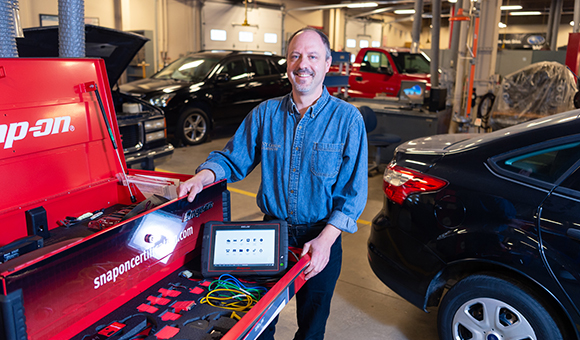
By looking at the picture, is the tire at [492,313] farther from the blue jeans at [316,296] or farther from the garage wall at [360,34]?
the garage wall at [360,34]

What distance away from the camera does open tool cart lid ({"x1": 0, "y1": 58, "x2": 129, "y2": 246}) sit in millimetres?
1789

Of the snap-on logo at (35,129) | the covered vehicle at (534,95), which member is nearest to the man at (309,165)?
the snap-on logo at (35,129)

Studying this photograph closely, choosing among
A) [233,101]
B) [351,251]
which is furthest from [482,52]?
[351,251]

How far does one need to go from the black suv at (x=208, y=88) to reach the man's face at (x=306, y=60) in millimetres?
5625

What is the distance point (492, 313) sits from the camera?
6.64 ft

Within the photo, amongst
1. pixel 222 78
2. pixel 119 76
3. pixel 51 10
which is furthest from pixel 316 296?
pixel 51 10

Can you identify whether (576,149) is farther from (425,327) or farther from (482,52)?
(482,52)

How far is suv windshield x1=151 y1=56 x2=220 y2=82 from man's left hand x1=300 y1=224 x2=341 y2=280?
6464 mm

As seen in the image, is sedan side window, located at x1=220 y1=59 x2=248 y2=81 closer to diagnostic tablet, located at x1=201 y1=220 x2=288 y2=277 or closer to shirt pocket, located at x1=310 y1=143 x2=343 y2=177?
shirt pocket, located at x1=310 y1=143 x2=343 y2=177

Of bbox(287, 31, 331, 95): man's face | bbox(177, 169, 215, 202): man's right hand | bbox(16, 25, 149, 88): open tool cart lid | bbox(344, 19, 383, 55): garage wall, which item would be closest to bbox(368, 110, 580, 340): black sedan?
bbox(287, 31, 331, 95): man's face

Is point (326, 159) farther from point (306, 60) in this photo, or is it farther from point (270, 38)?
point (270, 38)

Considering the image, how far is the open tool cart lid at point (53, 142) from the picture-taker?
1789 millimetres

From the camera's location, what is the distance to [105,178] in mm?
2240

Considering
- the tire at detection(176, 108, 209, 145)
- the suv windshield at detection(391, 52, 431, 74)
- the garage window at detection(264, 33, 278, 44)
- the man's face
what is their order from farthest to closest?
the garage window at detection(264, 33, 278, 44) < the suv windshield at detection(391, 52, 431, 74) < the tire at detection(176, 108, 209, 145) < the man's face
